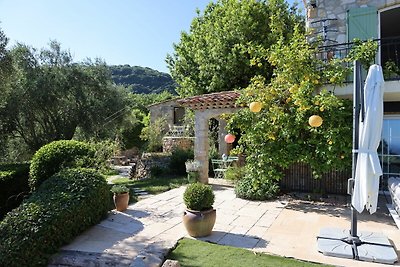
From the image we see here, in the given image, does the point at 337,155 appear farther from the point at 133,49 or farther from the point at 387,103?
the point at 133,49

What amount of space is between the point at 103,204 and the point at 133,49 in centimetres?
1217

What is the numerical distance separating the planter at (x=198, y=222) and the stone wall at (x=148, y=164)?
383 inches

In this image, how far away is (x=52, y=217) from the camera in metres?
6.28

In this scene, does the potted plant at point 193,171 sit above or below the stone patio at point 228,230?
above

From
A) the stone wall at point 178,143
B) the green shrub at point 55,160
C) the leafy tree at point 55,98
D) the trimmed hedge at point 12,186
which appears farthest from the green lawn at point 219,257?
the stone wall at point 178,143

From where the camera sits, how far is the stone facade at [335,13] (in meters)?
10.4

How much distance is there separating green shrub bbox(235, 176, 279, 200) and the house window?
141 inches

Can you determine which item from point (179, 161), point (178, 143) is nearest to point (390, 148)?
point (179, 161)

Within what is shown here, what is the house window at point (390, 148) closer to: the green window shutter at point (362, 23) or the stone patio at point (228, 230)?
the stone patio at point (228, 230)

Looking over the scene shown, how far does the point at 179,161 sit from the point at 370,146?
36.4 feet

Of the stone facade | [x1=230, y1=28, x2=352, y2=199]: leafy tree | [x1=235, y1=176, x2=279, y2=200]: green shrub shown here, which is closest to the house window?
[x1=230, y1=28, x2=352, y2=199]: leafy tree

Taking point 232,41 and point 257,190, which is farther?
point 232,41

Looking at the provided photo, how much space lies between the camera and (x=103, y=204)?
8.03 m

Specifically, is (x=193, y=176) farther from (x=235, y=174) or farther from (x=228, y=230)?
(x=228, y=230)
